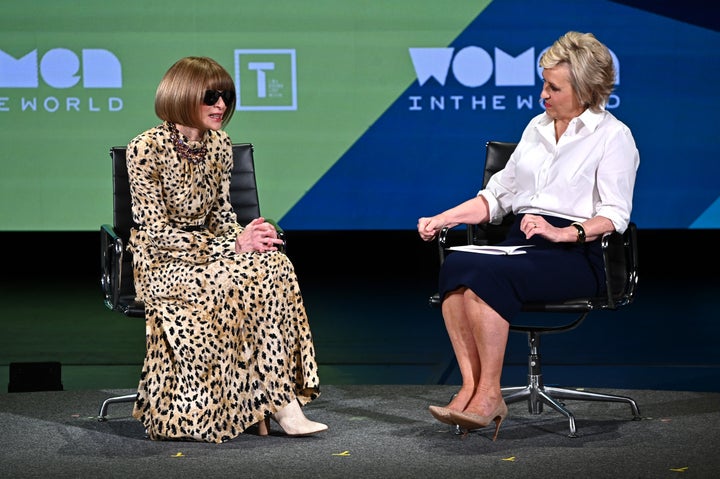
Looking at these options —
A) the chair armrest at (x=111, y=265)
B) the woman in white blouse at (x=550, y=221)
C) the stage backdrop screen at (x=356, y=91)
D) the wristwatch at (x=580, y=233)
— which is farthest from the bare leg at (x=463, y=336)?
the stage backdrop screen at (x=356, y=91)

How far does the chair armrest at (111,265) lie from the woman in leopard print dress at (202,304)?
0.31ft

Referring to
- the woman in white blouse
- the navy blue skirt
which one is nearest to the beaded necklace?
the woman in white blouse

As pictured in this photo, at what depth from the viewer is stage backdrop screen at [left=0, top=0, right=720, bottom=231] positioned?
6.89 meters

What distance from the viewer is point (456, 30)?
6.91 m

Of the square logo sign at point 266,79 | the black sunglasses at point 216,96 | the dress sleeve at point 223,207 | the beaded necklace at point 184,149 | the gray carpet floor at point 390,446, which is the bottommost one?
the gray carpet floor at point 390,446

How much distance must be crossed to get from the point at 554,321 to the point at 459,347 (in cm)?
256

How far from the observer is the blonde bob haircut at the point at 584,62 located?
149 inches

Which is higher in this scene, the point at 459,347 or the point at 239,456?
the point at 459,347

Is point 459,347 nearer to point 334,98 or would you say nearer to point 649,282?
point 334,98

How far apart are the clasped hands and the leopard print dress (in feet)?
0.12

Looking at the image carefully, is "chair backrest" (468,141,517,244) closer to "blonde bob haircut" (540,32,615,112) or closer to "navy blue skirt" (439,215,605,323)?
"navy blue skirt" (439,215,605,323)

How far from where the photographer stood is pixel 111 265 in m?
4.04

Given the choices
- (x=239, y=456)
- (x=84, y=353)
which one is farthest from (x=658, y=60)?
(x=239, y=456)

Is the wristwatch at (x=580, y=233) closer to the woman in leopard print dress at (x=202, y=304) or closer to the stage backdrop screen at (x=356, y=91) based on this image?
the woman in leopard print dress at (x=202, y=304)
